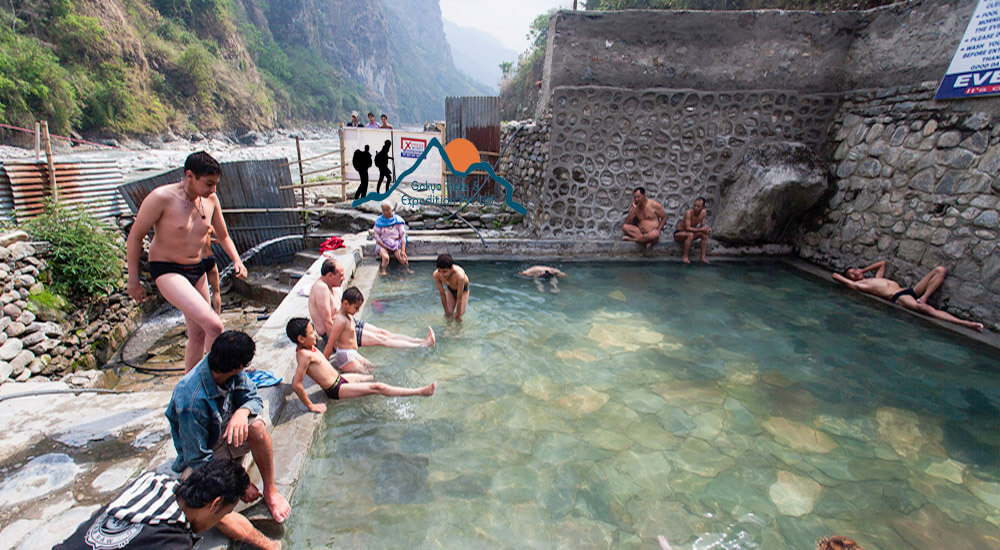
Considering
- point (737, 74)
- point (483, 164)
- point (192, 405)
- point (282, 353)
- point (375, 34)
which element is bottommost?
point (282, 353)

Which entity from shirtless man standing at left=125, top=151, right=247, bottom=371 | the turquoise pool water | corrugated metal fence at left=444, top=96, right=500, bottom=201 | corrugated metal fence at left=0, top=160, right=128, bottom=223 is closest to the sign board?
corrugated metal fence at left=444, top=96, right=500, bottom=201

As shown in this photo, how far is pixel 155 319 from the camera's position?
24.6ft

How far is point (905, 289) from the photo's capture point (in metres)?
6.13

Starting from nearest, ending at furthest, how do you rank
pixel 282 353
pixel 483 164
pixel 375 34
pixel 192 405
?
1. pixel 192 405
2. pixel 282 353
3. pixel 483 164
4. pixel 375 34

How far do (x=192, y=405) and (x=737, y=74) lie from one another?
8.78 meters

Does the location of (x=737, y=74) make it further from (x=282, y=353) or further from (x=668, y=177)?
(x=282, y=353)

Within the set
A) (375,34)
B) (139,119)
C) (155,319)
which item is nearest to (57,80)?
(139,119)

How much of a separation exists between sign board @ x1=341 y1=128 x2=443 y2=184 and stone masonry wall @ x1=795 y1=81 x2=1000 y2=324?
24.5ft

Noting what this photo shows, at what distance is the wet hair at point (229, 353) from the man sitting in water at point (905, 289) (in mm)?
7686

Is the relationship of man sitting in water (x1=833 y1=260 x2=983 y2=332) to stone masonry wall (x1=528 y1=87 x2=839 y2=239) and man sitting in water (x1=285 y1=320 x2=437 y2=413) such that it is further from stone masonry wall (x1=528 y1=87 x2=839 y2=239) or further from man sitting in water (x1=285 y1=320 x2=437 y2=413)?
man sitting in water (x1=285 y1=320 x2=437 y2=413)

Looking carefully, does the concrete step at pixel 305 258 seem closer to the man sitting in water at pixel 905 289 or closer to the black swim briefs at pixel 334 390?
the black swim briefs at pixel 334 390

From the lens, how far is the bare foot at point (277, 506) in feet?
8.05

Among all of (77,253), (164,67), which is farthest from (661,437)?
(164,67)

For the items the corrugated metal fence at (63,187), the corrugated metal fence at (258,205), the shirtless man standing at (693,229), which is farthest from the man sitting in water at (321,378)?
the corrugated metal fence at (63,187)
